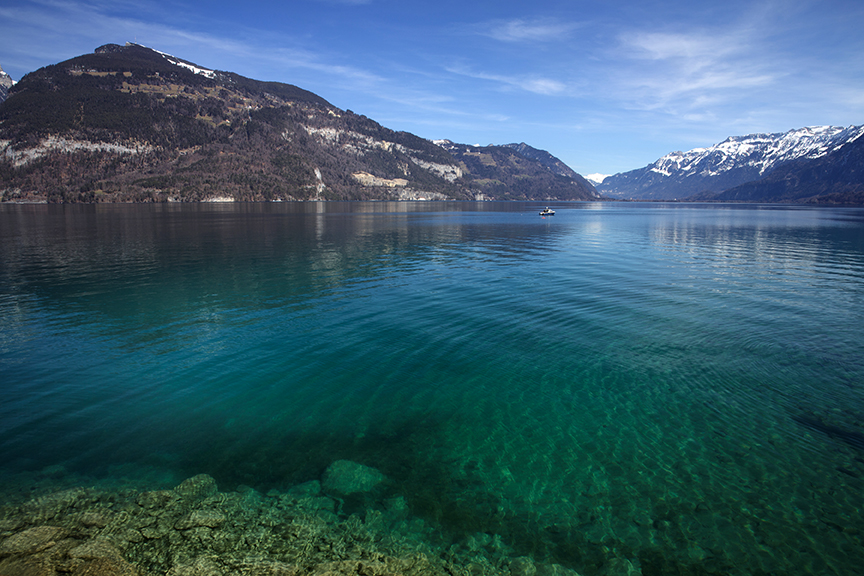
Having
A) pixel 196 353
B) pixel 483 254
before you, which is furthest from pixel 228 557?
pixel 483 254

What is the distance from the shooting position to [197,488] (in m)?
10.1

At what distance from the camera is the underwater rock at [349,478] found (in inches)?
403

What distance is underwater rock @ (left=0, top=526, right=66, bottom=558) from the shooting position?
7.78 meters

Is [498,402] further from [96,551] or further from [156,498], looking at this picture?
[96,551]

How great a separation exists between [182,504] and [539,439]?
32.4 feet

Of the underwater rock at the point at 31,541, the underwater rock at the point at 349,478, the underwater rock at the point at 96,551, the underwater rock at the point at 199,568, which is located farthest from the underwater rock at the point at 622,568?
the underwater rock at the point at 31,541

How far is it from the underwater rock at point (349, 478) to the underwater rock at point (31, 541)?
17.7 ft

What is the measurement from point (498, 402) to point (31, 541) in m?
12.5

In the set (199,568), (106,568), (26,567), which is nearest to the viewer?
(26,567)

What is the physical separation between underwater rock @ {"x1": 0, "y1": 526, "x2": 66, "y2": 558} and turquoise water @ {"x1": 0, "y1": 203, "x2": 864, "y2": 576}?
2138mm

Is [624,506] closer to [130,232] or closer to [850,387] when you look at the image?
[850,387]

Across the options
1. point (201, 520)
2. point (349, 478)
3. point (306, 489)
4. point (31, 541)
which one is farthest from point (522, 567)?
point (31, 541)

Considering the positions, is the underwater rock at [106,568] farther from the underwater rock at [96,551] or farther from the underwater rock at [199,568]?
the underwater rock at [199,568]

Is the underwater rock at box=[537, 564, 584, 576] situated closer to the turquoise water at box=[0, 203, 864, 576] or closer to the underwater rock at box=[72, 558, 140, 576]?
the turquoise water at box=[0, 203, 864, 576]
